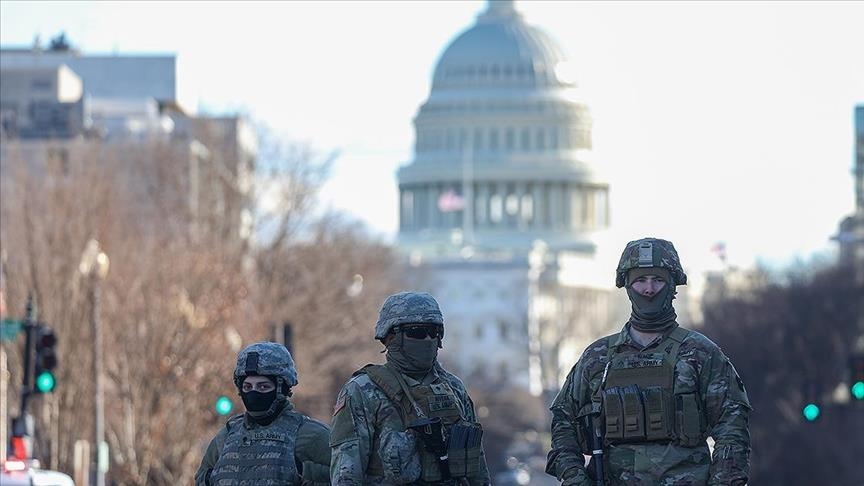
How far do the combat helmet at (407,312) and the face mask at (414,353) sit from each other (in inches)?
3.1

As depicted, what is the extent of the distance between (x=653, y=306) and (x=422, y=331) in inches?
41.5

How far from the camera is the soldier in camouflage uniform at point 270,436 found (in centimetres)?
1431

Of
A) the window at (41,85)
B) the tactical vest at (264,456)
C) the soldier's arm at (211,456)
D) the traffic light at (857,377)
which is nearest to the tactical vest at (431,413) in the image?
the tactical vest at (264,456)

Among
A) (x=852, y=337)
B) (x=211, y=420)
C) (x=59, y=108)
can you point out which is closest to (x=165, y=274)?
(x=211, y=420)

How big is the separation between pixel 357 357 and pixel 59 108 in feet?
47.2

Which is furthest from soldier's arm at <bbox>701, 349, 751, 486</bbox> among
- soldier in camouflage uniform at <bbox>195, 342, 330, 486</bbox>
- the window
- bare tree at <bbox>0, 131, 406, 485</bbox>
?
the window

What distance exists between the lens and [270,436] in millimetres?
14414

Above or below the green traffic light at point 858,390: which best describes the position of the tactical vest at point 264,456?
below

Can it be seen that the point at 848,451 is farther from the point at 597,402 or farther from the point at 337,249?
the point at 597,402

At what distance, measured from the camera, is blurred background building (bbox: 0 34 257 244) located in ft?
255

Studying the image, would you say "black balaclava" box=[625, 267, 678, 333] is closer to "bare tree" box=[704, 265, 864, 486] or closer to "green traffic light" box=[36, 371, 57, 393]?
"green traffic light" box=[36, 371, 57, 393]

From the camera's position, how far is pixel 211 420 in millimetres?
55094

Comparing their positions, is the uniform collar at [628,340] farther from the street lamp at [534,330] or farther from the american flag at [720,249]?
the street lamp at [534,330]

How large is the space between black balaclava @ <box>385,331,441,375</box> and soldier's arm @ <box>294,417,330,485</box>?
1.37 m
